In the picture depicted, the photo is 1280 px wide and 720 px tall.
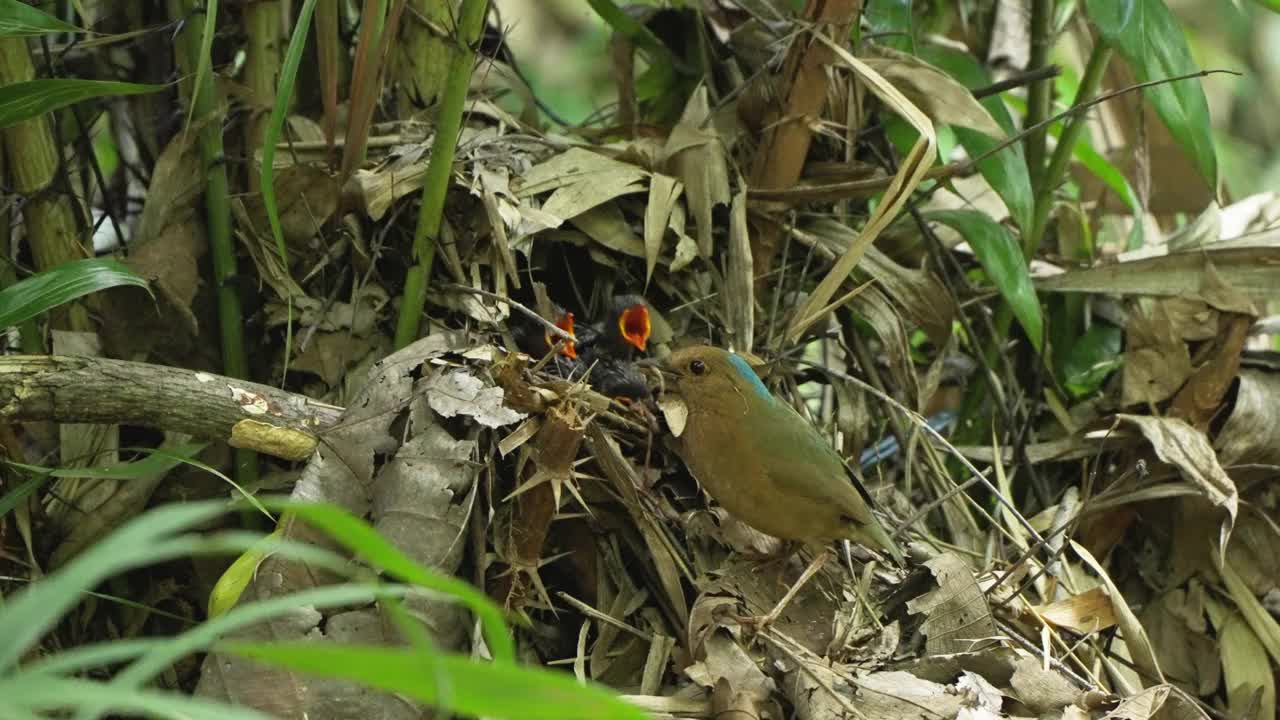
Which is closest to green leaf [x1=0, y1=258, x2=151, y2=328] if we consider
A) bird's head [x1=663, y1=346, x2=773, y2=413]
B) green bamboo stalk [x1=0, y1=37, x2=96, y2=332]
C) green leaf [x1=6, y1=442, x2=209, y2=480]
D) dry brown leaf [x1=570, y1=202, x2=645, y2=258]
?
green leaf [x1=6, y1=442, x2=209, y2=480]

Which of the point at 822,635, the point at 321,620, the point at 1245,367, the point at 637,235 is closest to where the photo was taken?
the point at 321,620

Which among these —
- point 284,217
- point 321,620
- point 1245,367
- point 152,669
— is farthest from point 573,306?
point 152,669

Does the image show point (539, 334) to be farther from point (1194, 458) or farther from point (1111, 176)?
point (1111, 176)

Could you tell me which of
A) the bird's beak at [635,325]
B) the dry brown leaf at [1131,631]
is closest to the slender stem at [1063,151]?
the dry brown leaf at [1131,631]

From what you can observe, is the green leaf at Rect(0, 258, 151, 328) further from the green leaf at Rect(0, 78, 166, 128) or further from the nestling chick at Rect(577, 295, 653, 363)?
the nestling chick at Rect(577, 295, 653, 363)

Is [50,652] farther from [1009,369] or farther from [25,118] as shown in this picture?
[1009,369]
